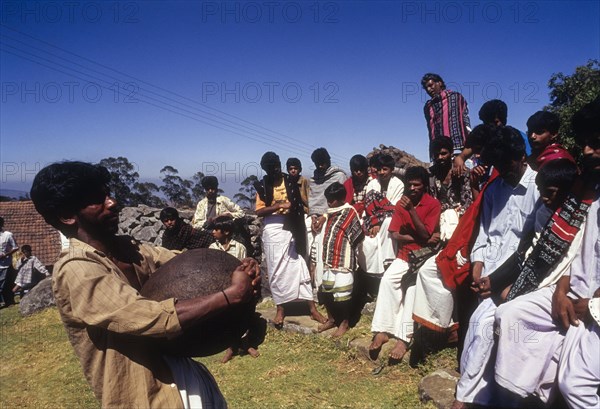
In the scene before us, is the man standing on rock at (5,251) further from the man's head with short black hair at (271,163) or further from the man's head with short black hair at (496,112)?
the man's head with short black hair at (496,112)

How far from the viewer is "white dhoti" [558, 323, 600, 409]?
267cm

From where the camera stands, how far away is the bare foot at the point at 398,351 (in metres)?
4.66

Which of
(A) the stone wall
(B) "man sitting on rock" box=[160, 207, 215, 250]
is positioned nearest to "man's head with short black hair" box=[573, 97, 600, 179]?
(B) "man sitting on rock" box=[160, 207, 215, 250]

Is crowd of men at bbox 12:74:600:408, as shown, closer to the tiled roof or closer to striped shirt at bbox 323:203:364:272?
striped shirt at bbox 323:203:364:272

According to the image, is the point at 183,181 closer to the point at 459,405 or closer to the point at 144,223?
the point at 144,223

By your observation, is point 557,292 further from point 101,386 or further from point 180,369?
point 101,386

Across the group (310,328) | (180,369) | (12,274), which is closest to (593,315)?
(180,369)

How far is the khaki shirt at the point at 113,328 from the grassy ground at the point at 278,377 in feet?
9.60

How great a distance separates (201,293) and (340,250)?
13.0 ft

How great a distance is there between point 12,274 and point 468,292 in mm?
12354

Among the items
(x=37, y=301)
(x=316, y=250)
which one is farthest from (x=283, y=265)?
(x=37, y=301)

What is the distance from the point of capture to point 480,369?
336 centimetres

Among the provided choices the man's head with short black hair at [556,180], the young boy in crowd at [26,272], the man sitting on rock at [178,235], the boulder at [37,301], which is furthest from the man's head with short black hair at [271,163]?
the young boy in crowd at [26,272]

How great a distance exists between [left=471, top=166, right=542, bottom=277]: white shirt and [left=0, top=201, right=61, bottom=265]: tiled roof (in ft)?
62.5
